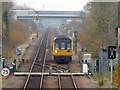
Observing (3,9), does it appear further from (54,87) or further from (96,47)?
(54,87)

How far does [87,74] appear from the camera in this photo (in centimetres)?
2316

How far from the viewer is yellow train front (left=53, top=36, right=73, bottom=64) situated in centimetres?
2891

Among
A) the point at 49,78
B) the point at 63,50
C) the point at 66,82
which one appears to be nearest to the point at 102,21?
the point at 63,50

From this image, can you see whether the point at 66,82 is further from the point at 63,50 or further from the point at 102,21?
the point at 102,21

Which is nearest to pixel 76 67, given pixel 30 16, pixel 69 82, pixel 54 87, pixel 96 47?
pixel 96 47

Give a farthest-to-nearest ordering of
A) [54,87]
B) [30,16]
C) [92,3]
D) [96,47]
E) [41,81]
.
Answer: [30,16] < [92,3] < [96,47] < [41,81] < [54,87]

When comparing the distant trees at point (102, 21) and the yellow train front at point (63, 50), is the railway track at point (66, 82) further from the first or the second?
the distant trees at point (102, 21)

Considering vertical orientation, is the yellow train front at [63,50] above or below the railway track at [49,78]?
above

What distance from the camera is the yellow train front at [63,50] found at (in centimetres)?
2891

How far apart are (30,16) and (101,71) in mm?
53293

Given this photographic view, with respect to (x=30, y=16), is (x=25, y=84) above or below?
below

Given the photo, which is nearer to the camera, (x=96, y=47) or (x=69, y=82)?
(x=69, y=82)

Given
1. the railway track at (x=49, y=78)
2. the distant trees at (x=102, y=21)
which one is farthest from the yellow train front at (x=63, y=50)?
the distant trees at (x=102, y=21)

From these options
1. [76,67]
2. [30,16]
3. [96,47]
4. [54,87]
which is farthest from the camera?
[30,16]
